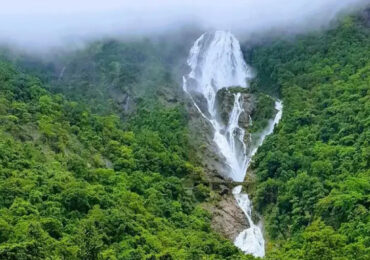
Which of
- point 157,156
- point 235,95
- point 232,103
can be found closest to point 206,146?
point 157,156

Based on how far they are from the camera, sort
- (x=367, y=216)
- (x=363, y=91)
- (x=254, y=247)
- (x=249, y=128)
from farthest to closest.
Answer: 1. (x=249, y=128)
2. (x=363, y=91)
3. (x=254, y=247)
4. (x=367, y=216)

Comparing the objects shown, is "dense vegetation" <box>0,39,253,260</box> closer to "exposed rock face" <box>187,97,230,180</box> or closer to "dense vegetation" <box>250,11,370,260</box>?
"exposed rock face" <box>187,97,230,180</box>

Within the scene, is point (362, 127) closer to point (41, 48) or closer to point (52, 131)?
point (52, 131)

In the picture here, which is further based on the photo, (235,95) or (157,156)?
(235,95)

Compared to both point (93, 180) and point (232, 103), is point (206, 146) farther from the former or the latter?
point (93, 180)

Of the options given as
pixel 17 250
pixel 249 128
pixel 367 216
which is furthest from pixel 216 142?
pixel 17 250

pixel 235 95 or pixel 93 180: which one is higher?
pixel 235 95

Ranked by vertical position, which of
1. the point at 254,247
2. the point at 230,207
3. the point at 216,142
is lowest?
the point at 254,247

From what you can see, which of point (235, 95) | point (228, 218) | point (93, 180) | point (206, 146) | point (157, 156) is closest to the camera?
point (93, 180)
